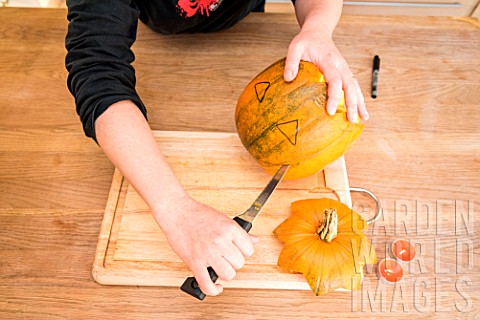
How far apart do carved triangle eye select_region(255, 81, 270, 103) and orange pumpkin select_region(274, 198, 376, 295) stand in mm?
251

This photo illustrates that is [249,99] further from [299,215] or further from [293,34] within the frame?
[293,34]

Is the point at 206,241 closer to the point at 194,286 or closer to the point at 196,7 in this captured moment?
the point at 194,286

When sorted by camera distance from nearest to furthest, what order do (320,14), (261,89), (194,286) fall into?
(194,286)
(261,89)
(320,14)

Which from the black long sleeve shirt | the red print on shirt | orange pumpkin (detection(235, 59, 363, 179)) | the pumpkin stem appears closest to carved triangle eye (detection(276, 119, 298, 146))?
orange pumpkin (detection(235, 59, 363, 179))

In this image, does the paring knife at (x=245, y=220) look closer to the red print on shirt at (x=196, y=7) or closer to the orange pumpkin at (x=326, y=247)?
the orange pumpkin at (x=326, y=247)

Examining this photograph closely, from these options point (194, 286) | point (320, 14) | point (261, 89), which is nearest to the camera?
point (194, 286)

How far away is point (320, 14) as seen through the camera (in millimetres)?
998

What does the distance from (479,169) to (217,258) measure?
0.69m

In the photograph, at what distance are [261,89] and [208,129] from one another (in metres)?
0.25

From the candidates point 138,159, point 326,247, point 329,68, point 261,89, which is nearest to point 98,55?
point 138,159

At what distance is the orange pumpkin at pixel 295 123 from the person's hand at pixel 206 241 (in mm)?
179

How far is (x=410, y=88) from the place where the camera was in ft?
3.63

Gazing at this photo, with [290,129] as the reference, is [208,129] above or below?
below

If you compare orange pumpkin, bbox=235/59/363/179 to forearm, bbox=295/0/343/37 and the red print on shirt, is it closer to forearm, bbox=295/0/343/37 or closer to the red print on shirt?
forearm, bbox=295/0/343/37
